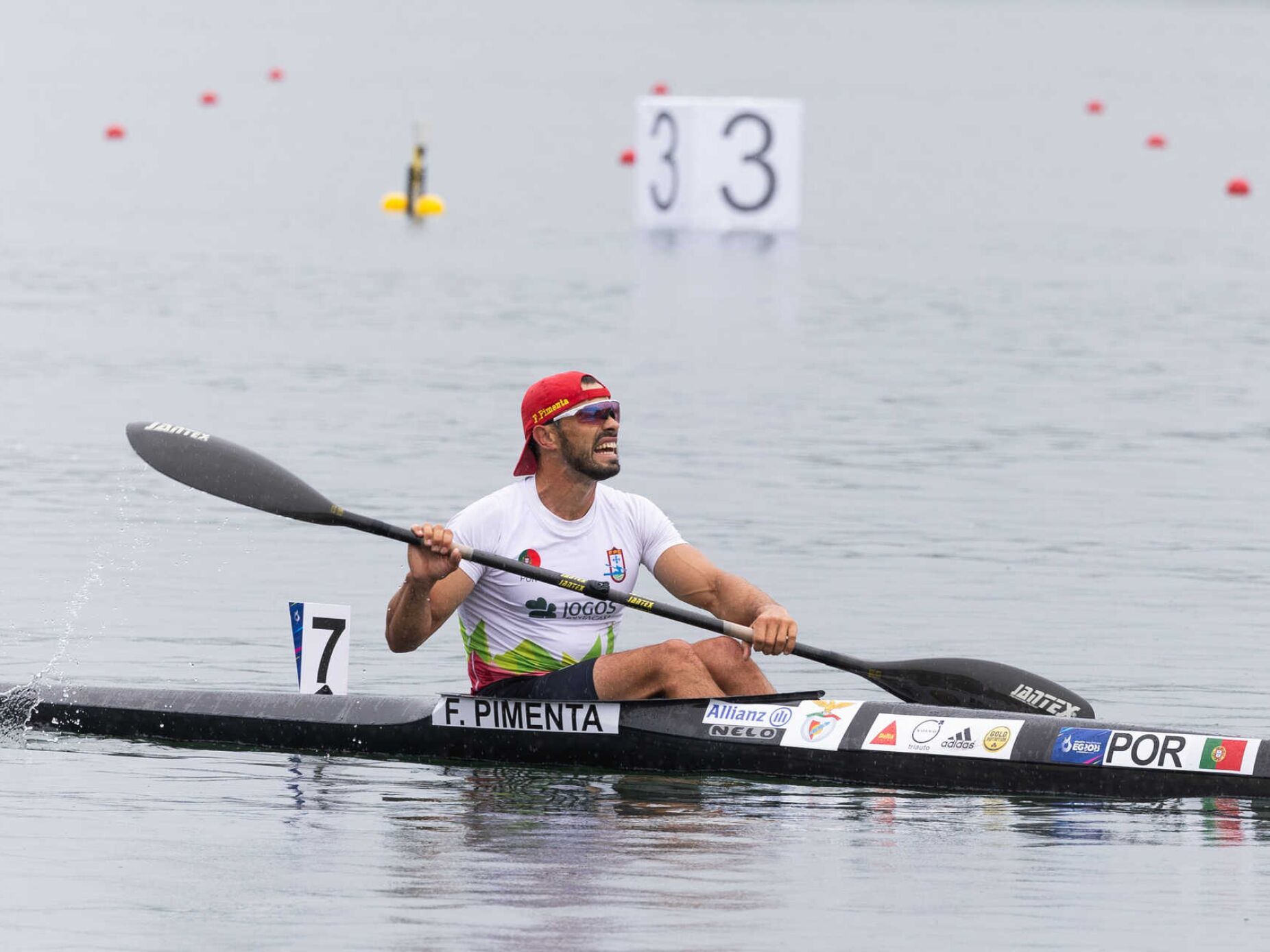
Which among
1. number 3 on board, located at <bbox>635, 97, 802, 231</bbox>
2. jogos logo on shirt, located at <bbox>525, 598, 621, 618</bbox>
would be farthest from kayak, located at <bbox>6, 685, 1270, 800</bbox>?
number 3 on board, located at <bbox>635, 97, 802, 231</bbox>

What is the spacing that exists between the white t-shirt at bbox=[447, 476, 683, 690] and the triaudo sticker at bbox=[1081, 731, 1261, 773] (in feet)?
5.68

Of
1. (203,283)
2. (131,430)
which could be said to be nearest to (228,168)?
(203,283)

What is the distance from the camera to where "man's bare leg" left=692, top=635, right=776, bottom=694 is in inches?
387

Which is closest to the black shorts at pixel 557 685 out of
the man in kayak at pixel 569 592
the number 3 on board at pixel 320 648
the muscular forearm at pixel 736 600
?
the man in kayak at pixel 569 592

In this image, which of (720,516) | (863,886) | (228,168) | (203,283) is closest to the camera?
(863,886)

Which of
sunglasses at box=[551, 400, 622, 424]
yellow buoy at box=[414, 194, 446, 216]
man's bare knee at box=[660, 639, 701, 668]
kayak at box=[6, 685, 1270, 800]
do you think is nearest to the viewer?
kayak at box=[6, 685, 1270, 800]

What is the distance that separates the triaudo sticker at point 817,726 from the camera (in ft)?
31.8

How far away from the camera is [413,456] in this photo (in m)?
17.4

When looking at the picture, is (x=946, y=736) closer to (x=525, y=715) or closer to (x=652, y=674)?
(x=652, y=674)

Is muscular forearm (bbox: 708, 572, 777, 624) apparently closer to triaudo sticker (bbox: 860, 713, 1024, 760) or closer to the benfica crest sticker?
the benfica crest sticker

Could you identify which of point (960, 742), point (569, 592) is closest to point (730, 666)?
point (569, 592)

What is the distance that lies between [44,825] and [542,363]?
13575 mm

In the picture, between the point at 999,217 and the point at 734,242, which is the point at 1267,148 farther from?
the point at 734,242

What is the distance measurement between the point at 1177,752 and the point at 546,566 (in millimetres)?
2337
